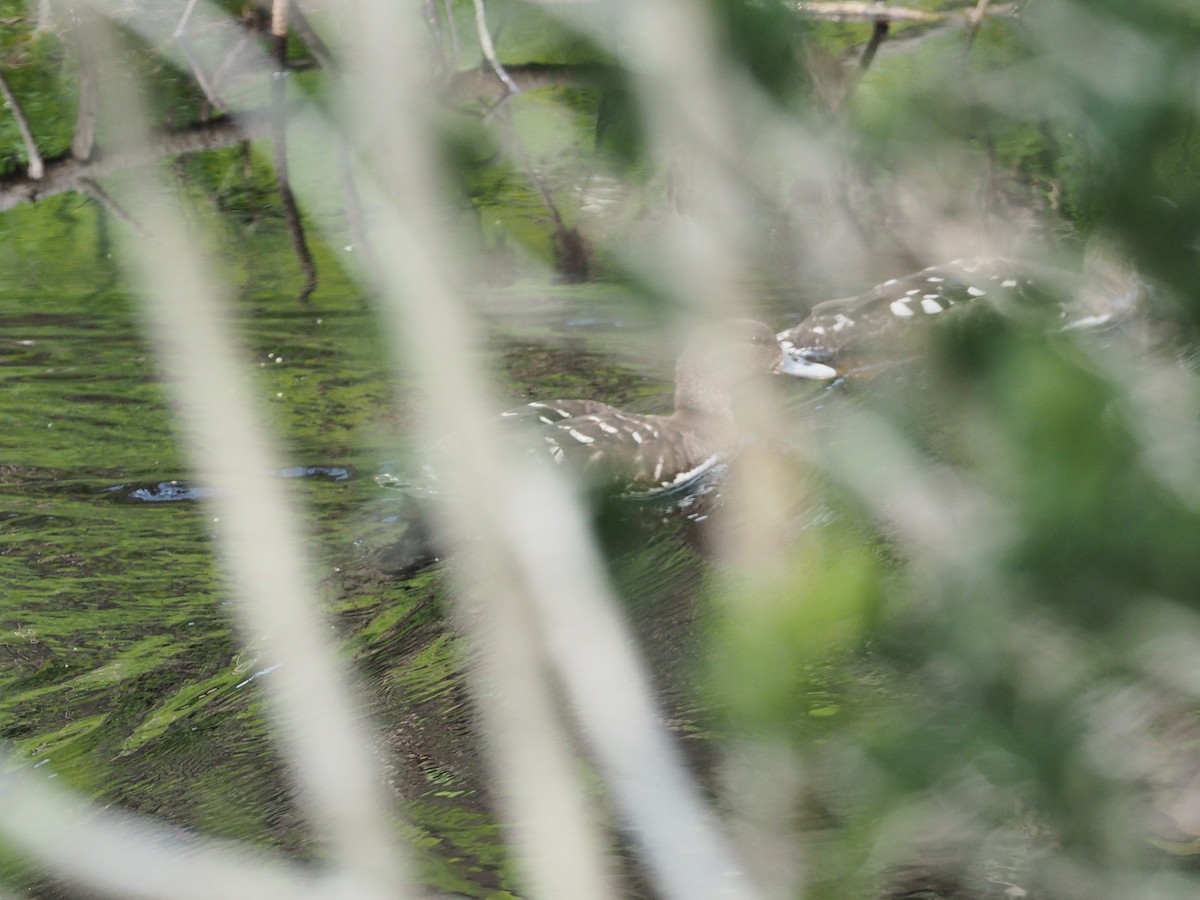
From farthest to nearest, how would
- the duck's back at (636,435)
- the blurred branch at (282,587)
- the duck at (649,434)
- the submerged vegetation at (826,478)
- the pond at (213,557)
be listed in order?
the duck's back at (636,435) → the duck at (649,434) → the pond at (213,557) → the blurred branch at (282,587) → the submerged vegetation at (826,478)

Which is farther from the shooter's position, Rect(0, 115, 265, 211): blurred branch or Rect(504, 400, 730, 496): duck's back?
Rect(0, 115, 265, 211): blurred branch

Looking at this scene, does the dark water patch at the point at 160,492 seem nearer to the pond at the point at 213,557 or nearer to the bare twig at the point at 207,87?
the pond at the point at 213,557

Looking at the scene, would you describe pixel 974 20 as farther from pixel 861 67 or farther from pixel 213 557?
pixel 213 557

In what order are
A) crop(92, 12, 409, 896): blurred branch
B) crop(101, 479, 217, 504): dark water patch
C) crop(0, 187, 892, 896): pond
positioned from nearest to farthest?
crop(92, 12, 409, 896): blurred branch → crop(0, 187, 892, 896): pond → crop(101, 479, 217, 504): dark water patch

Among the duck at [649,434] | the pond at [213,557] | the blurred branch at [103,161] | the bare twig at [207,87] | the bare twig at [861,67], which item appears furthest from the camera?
the blurred branch at [103,161]

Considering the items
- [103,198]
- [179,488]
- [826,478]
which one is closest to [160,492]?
[179,488]

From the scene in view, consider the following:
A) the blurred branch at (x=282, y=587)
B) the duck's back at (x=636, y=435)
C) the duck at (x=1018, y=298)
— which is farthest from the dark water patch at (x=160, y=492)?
the duck at (x=1018, y=298)

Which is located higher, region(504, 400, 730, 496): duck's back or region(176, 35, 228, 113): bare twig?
region(176, 35, 228, 113): bare twig

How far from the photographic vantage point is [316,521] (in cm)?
226

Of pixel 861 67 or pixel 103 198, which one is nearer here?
pixel 861 67

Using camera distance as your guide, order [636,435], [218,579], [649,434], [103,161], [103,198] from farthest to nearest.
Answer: [103,198]
[103,161]
[649,434]
[636,435]
[218,579]

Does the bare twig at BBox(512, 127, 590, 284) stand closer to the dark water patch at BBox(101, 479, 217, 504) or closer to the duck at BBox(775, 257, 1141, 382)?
the duck at BBox(775, 257, 1141, 382)

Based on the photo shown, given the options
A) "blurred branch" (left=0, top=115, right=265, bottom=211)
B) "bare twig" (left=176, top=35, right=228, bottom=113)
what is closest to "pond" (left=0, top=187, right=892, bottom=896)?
"blurred branch" (left=0, top=115, right=265, bottom=211)

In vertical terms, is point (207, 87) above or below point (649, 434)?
above
